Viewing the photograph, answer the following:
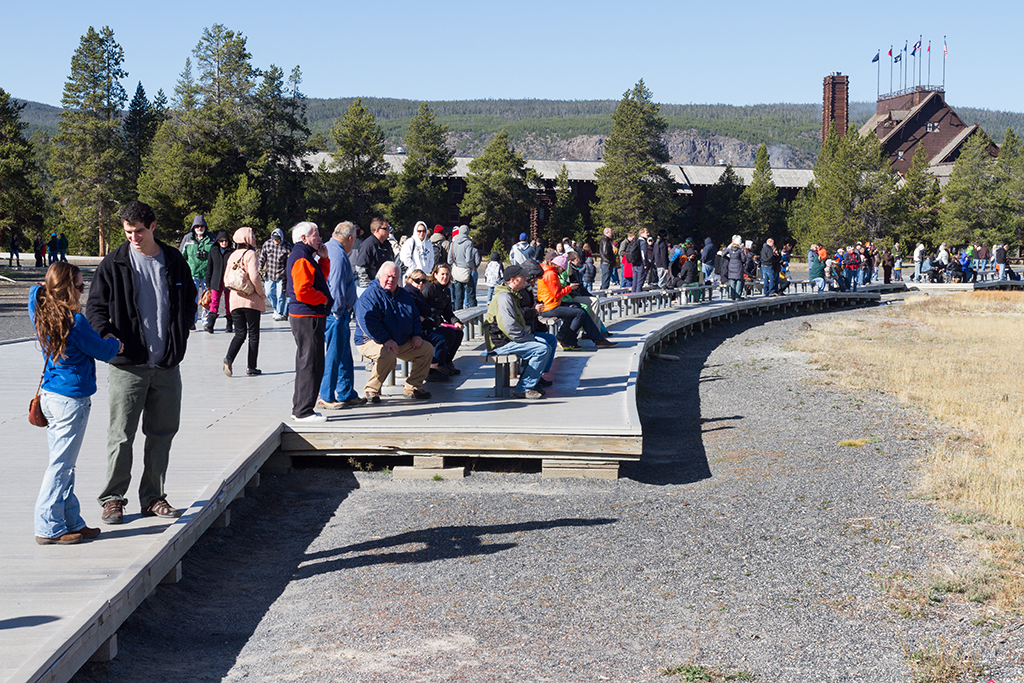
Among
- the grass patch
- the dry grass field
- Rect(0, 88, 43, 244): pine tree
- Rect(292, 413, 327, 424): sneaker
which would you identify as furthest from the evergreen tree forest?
the grass patch

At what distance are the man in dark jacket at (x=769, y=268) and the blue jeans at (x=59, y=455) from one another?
84.3 ft

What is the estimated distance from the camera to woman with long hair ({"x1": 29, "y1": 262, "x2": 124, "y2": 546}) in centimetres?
507

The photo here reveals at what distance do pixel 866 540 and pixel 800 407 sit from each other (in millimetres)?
6439

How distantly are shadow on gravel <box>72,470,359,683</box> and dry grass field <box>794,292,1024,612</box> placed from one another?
4.31 m

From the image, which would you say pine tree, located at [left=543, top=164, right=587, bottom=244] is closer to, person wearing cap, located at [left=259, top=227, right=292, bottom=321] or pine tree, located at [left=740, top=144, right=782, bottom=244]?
pine tree, located at [left=740, top=144, right=782, bottom=244]

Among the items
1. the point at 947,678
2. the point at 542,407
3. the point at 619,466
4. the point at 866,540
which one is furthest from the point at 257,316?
the point at 947,678

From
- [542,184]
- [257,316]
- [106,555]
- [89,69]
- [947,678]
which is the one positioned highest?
[89,69]

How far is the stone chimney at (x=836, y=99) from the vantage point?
370 ft

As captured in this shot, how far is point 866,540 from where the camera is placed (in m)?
7.09

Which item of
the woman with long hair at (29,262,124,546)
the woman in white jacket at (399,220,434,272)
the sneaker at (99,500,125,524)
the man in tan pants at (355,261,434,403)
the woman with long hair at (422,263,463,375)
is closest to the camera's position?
the woman with long hair at (29,262,124,546)

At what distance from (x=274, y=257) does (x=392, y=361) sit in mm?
5028

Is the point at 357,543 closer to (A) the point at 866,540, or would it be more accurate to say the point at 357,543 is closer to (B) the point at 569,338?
(A) the point at 866,540

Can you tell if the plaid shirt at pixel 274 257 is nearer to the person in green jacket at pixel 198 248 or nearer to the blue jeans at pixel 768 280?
the person in green jacket at pixel 198 248

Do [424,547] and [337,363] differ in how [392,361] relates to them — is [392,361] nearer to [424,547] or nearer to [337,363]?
[337,363]
